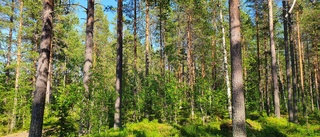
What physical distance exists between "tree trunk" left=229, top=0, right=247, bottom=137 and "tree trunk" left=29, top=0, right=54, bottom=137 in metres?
4.61

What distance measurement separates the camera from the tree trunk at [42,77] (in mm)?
4984

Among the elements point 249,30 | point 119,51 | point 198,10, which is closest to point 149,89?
point 119,51

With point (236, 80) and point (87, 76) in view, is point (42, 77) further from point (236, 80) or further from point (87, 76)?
Answer: point (236, 80)

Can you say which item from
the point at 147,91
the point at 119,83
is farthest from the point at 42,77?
the point at 147,91

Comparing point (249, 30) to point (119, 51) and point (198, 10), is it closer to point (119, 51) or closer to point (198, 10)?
point (198, 10)

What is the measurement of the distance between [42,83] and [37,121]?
900 millimetres

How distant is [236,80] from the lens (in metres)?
5.28

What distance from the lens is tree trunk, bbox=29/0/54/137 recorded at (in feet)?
16.4

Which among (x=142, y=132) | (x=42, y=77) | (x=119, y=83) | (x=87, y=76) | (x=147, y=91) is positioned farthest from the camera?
(x=147, y=91)

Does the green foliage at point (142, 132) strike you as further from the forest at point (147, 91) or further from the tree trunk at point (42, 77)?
the tree trunk at point (42, 77)

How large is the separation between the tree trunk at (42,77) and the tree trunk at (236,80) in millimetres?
4613

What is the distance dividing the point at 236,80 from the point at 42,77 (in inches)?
187

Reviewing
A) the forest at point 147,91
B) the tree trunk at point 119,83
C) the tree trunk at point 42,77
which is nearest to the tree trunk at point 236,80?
the forest at point 147,91

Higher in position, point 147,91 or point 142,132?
point 147,91
